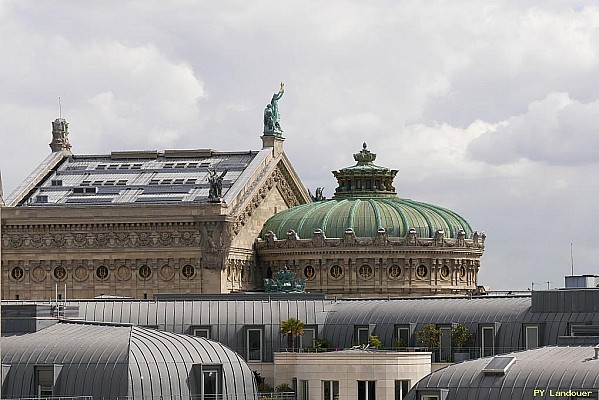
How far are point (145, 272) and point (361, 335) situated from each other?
37.9 meters

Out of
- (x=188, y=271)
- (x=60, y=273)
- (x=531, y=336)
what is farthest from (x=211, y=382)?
(x=60, y=273)

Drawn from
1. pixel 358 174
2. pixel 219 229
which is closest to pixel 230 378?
pixel 219 229

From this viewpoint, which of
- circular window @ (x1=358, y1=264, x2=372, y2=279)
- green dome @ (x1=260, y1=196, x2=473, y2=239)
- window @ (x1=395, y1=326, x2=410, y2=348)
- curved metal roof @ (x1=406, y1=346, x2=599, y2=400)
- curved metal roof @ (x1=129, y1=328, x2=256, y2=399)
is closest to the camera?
curved metal roof @ (x1=406, y1=346, x2=599, y2=400)

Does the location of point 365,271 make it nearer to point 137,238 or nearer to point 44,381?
point 137,238

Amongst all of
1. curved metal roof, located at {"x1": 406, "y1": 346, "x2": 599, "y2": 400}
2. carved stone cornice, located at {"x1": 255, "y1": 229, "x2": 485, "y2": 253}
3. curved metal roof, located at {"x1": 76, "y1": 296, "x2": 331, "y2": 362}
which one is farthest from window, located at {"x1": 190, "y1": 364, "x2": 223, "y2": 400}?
carved stone cornice, located at {"x1": 255, "y1": 229, "x2": 485, "y2": 253}

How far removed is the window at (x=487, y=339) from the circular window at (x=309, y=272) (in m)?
39.0

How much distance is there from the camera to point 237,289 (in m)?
188

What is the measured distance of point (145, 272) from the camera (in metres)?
187

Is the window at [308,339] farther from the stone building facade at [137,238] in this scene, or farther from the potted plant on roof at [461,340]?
the stone building facade at [137,238]

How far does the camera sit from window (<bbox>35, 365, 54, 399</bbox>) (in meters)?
123

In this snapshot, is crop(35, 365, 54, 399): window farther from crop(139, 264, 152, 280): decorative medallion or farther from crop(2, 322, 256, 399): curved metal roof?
crop(139, 264, 152, 280): decorative medallion

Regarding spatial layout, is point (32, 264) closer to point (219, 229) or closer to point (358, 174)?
point (219, 229)

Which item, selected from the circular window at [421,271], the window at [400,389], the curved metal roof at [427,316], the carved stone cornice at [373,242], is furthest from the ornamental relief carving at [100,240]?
the window at [400,389]

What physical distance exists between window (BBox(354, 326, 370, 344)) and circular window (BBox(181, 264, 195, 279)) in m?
34.9
